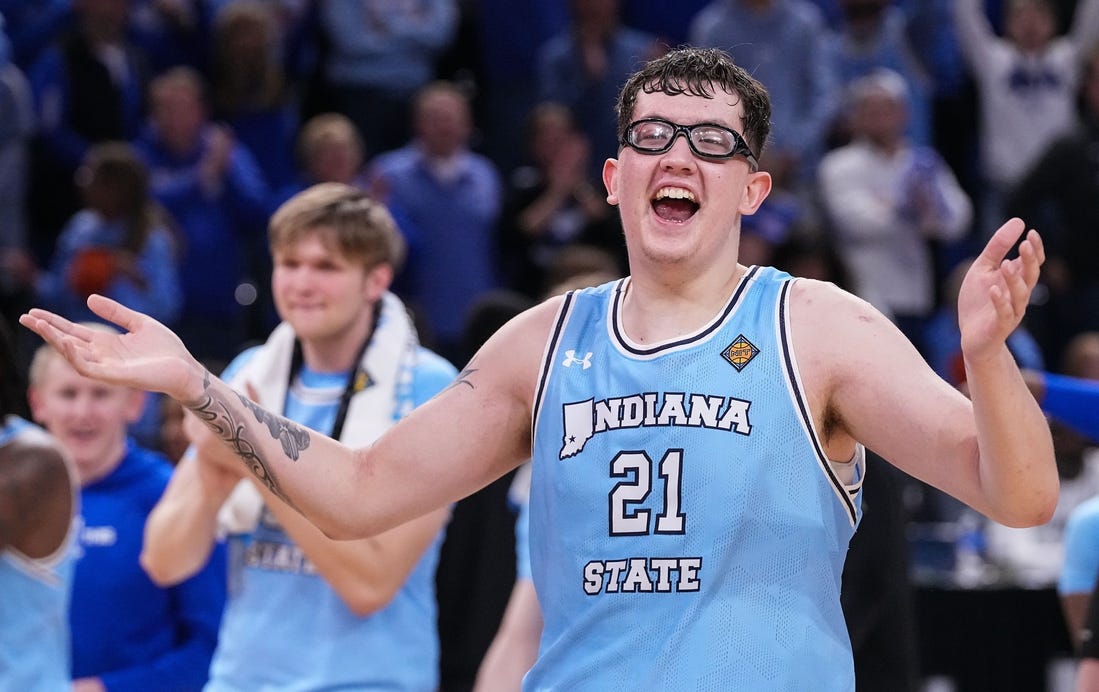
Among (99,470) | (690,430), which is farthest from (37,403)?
(690,430)

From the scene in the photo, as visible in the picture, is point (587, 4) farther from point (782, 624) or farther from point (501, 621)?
point (782, 624)

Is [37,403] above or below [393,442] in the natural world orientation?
above

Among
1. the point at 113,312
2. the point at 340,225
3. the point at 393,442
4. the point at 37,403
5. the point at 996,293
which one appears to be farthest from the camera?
the point at 37,403

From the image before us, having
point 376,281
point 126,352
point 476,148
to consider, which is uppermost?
point 476,148

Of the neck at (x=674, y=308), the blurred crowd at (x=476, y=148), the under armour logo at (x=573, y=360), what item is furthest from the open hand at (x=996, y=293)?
the blurred crowd at (x=476, y=148)

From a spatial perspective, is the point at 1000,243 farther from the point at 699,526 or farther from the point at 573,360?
the point at 573,360

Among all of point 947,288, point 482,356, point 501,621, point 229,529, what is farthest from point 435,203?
point 482,356

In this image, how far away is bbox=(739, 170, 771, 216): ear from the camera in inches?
138

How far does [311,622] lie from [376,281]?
3.26 ft

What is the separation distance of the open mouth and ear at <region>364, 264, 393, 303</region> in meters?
1.76

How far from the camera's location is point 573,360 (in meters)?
3.46

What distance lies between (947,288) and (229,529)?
23.0ft

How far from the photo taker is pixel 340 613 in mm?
4762

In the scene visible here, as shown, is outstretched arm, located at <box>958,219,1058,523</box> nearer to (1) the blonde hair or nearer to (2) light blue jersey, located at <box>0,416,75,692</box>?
(1) the blonde hair
